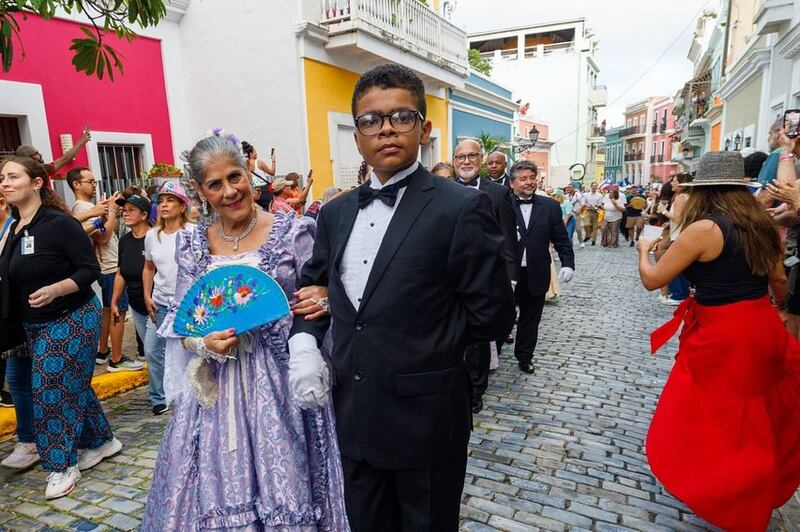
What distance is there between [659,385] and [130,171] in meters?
8.02

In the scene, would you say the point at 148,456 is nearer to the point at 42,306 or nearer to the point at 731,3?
the point at 42,306

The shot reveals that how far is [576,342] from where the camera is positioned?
6312 millimetres

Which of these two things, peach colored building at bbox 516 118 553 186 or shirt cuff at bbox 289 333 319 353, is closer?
shirt cuff at bbox 289 333 319 353

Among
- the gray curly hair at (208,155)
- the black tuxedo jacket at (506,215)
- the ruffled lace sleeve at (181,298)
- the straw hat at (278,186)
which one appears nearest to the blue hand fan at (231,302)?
the ruffled lace sleeve at (181,298)

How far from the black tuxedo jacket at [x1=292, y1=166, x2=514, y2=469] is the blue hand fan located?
2.02ft

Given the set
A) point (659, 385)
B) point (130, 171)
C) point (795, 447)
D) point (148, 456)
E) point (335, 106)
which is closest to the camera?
point (795, 447)

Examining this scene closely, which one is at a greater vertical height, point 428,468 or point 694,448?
point 428,468

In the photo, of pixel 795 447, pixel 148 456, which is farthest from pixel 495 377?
pixel 148 456

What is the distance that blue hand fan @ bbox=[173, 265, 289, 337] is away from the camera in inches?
91.4

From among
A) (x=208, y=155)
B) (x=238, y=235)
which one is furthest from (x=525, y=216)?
(x=208, y=155)

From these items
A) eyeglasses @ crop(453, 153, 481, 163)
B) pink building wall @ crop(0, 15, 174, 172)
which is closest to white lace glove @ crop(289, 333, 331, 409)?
eyeglasses @ crop(453, 153, 481, 163)

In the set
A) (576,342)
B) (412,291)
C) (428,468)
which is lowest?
(576,342)

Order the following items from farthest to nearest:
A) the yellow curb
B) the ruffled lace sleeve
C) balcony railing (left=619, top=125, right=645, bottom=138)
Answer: balcony railing (left=619, top=125, right=645, bottom=138) < the yellow curb < the ruffled lace sleeve

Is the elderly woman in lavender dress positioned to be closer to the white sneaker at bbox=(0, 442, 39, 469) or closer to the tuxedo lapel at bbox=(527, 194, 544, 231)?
the white sneaker at bbox=(0, 442, 39, 469)
